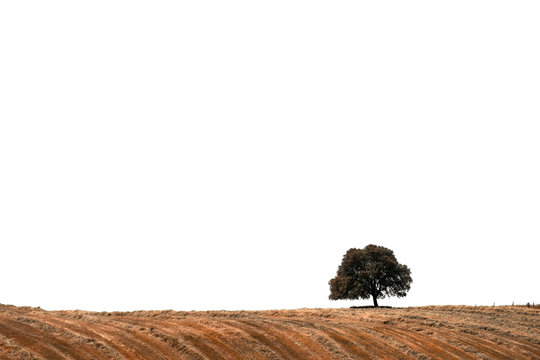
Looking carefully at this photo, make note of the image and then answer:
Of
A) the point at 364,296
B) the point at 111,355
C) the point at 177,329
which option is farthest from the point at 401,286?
the point at 111,355

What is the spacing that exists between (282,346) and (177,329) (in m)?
7.84

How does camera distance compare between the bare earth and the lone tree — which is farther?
the lone tree

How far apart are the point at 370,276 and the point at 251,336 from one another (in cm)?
4840

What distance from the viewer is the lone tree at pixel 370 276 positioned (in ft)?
286

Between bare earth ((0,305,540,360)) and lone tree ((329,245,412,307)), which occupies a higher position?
lone tree ((329,245,412,307))

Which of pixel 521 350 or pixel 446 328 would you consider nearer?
pixel 521 350

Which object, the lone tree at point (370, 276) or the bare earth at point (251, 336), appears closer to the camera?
the bare earth at point (251, 336)

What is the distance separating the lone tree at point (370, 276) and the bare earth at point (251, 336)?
2711cm

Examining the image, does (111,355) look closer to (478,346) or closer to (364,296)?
(478,346)

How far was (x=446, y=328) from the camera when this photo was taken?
54781mm

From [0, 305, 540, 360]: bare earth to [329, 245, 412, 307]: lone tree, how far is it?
88.9ft

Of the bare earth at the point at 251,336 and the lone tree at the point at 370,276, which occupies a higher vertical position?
the lone tree at the point at 370,276

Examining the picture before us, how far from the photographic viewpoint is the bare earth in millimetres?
34312

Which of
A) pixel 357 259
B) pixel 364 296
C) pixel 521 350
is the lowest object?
pixel 521 350
